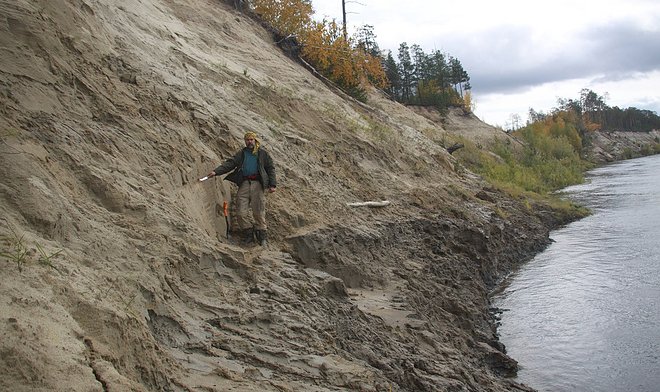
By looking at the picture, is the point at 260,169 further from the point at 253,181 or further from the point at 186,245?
the point at 186,245

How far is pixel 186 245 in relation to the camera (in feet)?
20.9

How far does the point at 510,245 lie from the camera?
17.5m

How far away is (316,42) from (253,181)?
17721mm

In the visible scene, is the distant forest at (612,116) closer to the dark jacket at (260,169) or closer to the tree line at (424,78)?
the tree line at (424,78)

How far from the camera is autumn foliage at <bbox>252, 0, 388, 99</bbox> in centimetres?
2506

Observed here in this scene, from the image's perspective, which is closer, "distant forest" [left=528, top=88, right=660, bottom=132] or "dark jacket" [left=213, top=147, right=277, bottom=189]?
"dark jacket" [left=213, top=147, right=277, bottom=189]

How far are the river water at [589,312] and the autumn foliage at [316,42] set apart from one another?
11308 millimetres

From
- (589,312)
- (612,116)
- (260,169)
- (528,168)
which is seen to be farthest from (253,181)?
(612,116)

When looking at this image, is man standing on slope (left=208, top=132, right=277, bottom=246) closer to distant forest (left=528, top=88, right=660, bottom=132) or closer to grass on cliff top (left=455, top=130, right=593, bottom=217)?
grass on cliff top (left=455, top=130, right=593, bottom=217)

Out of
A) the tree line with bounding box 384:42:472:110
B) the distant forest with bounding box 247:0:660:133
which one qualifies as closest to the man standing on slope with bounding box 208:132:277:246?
the distant forest with bounding box 247:0:660:133

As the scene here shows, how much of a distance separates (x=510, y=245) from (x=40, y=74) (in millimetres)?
14077

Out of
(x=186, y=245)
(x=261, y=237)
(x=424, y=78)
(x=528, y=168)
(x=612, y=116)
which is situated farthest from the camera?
(x=612, y=116)

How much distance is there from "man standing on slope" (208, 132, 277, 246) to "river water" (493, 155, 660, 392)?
4.54 meters

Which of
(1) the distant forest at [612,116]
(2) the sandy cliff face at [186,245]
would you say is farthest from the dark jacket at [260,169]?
(1) the distant forest at [612,116]
